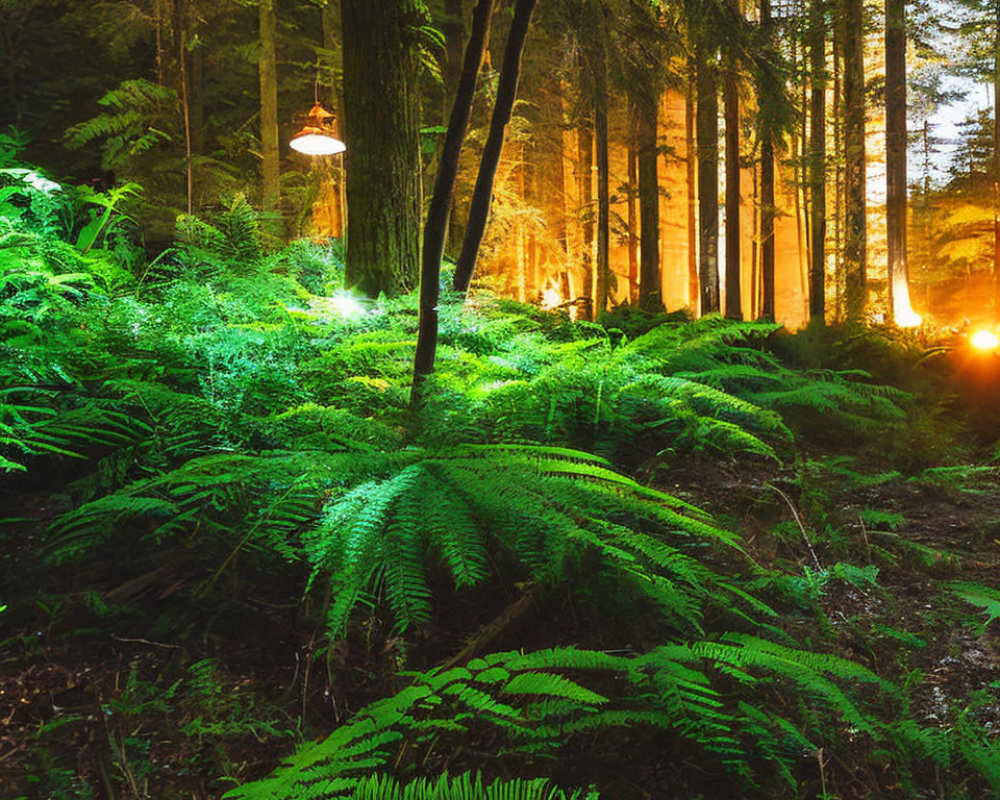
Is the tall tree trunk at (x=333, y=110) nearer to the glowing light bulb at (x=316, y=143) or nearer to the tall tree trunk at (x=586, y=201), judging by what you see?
the glowing light bulb at (x=316, y=143)

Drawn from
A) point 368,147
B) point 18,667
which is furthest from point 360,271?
point 18,667

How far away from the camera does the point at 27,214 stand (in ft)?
11.5

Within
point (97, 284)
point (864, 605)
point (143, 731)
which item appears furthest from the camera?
point (97, 284)

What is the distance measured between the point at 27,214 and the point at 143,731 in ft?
10.3

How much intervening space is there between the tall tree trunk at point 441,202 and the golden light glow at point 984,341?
4.36 metres

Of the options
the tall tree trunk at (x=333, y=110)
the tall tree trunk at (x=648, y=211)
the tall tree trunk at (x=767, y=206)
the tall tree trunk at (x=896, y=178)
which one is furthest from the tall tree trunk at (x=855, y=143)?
the tall tree trunk at (x=333, y=110)

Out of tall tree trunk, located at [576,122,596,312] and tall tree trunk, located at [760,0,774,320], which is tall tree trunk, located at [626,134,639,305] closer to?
tall tree trunk, located at [576,122,596,312]

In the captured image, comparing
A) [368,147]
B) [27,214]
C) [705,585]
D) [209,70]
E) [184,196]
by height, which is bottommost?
[705,585]

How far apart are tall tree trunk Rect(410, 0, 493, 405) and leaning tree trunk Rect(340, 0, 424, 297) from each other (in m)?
1.96

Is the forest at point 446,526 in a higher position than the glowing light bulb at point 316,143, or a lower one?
lower

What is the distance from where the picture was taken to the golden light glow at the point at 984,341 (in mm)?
4902

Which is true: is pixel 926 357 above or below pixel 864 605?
above

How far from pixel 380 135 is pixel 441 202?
7.13 feet

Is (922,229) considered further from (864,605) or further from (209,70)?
(864,605)
